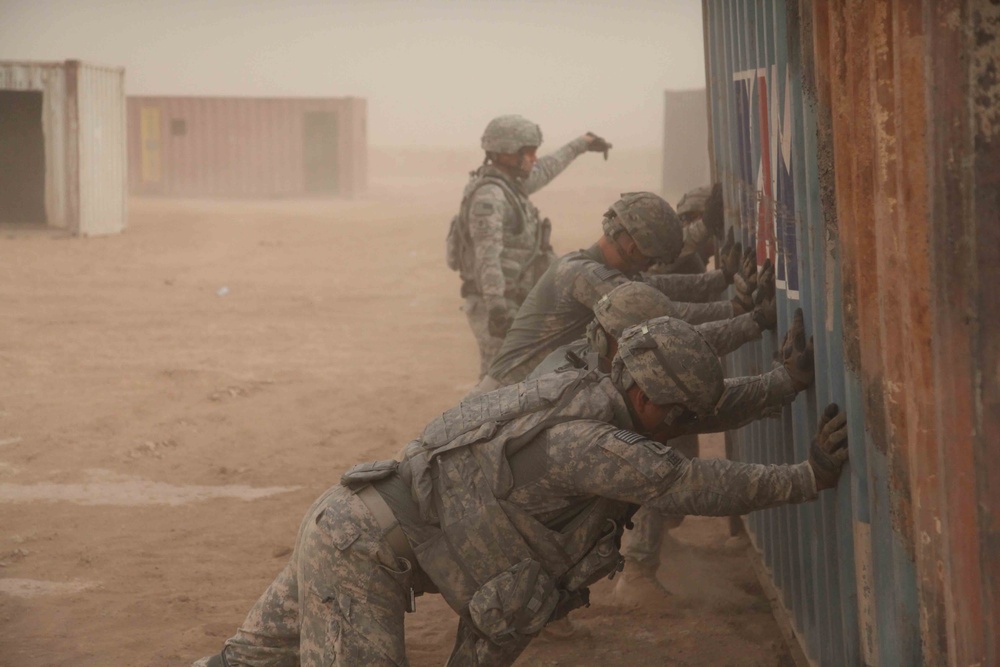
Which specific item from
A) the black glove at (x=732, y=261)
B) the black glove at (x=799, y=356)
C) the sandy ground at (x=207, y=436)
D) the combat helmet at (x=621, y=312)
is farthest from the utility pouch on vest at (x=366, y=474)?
the black glove at (x=732, y=261)

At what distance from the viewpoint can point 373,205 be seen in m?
28.3

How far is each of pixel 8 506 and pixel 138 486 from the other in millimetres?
749

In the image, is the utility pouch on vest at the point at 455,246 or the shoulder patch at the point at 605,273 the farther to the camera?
the utility pouch on vest at the point at 455,246

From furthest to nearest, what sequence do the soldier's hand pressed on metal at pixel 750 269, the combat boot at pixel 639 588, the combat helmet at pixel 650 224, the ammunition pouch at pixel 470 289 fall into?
the ammunition pouch at pixel 470 289
the combat boot at pixel 639 588
the combat helmet at pixel 650 224
the soldier's hand pressed on metal at pixel 750 269

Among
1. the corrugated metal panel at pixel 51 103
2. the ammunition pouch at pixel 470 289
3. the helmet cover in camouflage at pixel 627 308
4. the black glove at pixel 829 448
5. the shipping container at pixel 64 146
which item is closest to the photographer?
the black glove at pixel 829 448

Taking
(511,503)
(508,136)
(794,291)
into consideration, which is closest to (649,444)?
(511,503)

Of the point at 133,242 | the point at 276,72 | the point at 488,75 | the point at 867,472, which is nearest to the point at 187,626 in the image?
the point at 867,472

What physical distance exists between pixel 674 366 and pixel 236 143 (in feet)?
94.1

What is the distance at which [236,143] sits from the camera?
30234mm

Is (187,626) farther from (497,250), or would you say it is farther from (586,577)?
(497,250)

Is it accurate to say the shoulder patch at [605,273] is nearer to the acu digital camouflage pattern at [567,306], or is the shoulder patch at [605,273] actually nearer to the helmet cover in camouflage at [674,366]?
the acu digital camouflage pattern at [567,306]

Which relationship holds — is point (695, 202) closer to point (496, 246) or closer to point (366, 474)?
point (496, 246)

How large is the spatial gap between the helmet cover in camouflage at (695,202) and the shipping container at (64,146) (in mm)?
14702

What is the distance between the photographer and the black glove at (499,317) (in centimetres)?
676
